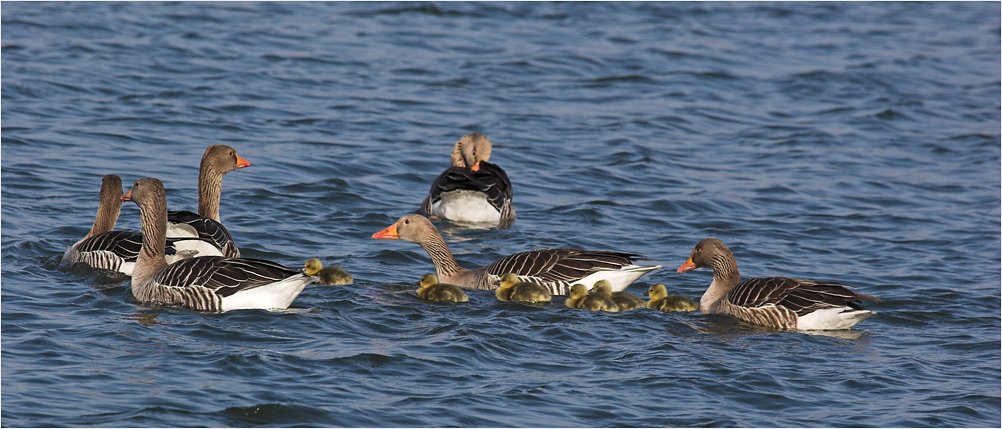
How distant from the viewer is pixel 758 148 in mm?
19234

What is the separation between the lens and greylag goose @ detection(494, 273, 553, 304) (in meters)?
10.4

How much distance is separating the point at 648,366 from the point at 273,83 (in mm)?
14419

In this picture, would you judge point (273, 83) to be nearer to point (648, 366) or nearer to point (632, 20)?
point (632, 20)

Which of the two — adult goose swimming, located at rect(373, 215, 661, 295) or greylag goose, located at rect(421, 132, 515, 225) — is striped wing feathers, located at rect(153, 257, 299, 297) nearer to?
adult goose swimming, located at rect(373, 215, 661, 295)

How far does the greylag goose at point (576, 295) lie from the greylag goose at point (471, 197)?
3.61 meters

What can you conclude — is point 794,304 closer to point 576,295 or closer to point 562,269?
point 576,295

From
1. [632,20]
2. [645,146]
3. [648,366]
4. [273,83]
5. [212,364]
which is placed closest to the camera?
[212,364]

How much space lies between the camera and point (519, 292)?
1040cm

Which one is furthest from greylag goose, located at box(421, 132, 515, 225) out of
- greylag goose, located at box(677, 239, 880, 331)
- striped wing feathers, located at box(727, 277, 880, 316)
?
striped wing feathers, located at box(727, 277, 880, 316)

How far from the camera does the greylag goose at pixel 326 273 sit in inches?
420

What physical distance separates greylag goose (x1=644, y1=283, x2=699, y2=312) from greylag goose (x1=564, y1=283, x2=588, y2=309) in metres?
0.62

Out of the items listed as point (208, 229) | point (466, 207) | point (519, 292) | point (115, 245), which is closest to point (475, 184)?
point (466, 207)

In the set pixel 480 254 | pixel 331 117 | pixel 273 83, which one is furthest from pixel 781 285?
pixel 273 83

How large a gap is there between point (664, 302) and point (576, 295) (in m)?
0.84
